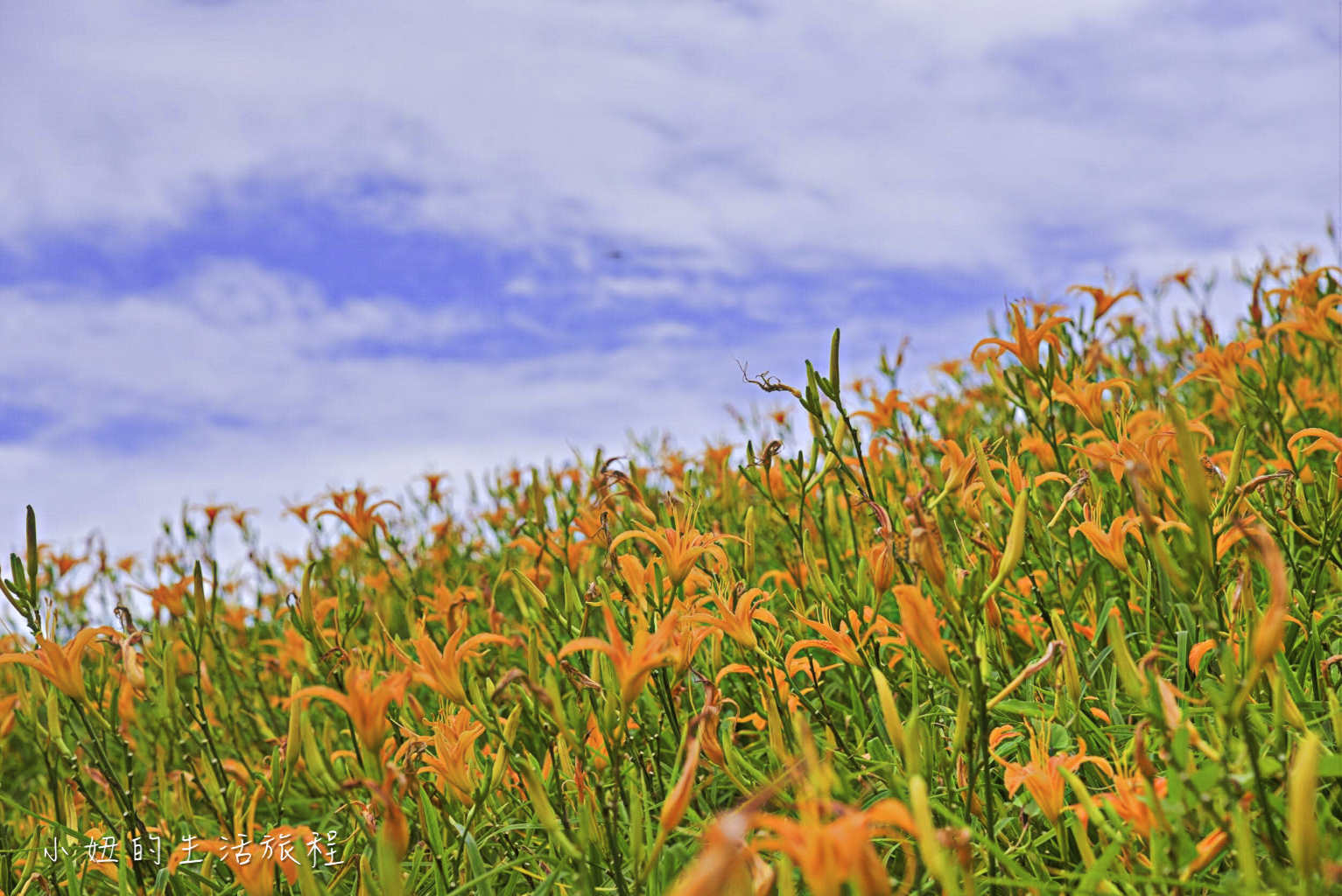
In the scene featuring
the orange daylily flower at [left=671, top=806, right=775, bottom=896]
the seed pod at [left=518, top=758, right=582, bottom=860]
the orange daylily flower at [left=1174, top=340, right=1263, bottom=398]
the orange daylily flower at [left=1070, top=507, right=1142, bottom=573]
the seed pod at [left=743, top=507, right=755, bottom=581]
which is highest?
the orange daylily flower at [left=1174, top=340, right=1263, bottom=398]

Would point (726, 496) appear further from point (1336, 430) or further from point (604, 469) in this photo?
point (1336, 430)

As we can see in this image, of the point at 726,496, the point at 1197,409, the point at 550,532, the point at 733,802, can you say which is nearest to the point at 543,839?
the point at 733,802

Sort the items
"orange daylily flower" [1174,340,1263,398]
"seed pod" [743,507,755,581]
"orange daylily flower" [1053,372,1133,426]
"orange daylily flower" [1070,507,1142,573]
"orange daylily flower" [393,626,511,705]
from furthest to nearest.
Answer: "orange daylily flower" [1174,340,1263,398] < "orange daylily flower" [1053,372,1133,426] < "seed pod" [743,507,755,581] < "orange daylily flower" [1070,507,1142,573] < "orange daylily flower" [393,626,511,705]

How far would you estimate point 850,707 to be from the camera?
107 inches

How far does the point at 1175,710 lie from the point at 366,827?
1255mm

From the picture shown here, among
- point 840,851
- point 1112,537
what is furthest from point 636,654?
point 1112,537

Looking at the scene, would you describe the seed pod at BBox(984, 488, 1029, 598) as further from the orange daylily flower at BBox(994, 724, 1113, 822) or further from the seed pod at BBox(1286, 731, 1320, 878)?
the seed pod at BBox(1286, 731, 1320, 878)

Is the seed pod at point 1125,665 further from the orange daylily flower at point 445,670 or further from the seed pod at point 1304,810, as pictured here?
the orange daylily flower at point 445,670

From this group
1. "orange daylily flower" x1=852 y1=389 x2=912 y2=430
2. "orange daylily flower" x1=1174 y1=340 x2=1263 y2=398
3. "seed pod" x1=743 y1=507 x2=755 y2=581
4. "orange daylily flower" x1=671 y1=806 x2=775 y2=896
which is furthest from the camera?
"orange daylily flower" x1=852 y1=389 x2=912 y2=430

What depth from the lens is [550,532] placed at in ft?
11.1

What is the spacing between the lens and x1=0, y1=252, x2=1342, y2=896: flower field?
48.2 inches

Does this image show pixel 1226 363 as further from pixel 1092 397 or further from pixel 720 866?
pixel 720 866

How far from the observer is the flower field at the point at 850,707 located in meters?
1.22

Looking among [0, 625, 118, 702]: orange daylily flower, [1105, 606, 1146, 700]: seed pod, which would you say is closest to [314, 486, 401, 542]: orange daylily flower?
[0, 625, 118, 702]: orange daylily flower
